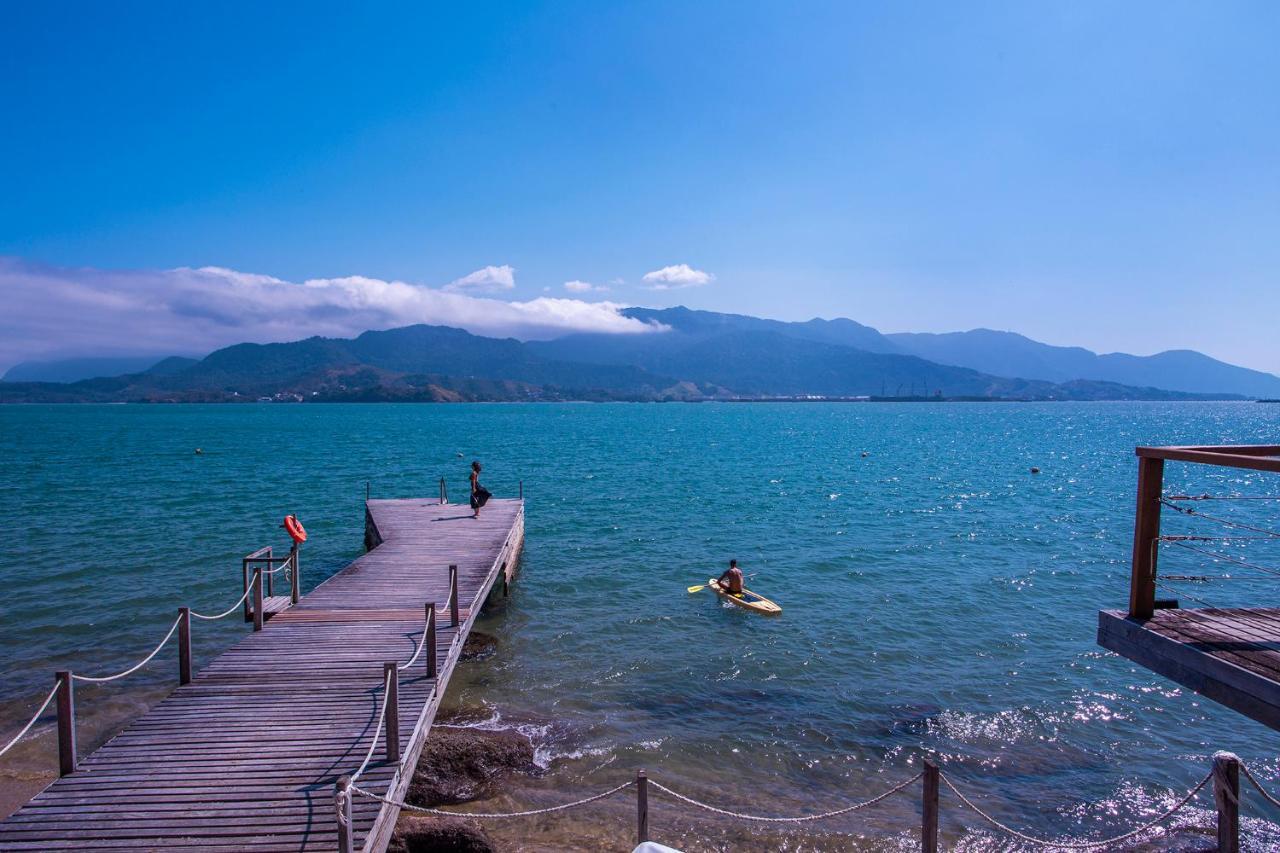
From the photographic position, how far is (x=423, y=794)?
1113 centimetres

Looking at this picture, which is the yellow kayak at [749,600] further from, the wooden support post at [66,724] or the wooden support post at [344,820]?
the wooden support post at [66,724]

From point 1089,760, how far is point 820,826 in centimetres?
555

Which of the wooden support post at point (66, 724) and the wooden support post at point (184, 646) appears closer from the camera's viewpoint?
the wooden support post at point (66, 724)

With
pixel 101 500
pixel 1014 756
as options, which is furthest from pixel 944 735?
pixel 101 500

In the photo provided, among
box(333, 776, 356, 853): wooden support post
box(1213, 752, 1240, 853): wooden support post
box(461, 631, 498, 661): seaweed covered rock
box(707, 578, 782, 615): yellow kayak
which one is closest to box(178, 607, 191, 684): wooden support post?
box(333, 776, 356, 853): wooden support post

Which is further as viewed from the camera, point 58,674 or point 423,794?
point 423,794

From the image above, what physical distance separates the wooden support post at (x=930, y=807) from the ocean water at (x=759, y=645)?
2.99 m

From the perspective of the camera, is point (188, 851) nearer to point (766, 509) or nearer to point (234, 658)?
point (234, 658)

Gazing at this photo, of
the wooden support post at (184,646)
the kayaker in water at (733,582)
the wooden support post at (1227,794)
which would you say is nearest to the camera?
the wooden support post at (1227,794)

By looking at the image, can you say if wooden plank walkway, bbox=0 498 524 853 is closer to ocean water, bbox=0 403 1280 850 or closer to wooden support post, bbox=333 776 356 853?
wooden support post, bbox=333 776 356 853

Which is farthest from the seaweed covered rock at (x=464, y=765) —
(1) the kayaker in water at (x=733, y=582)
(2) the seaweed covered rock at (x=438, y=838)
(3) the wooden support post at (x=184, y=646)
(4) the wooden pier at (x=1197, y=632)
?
(1) the kayaker in water at (x=733, y=582)

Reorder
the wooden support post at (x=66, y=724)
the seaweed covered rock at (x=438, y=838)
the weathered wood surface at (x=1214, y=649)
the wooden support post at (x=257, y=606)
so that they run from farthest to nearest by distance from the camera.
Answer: the wooden support post at (x=257, y=606)
the seaweed covered rock at (x=438, y=838)
the wooden support post at (x=66, y=724)
the weathered wood surface at (x=1214, y=649)

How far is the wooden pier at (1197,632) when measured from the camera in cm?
600

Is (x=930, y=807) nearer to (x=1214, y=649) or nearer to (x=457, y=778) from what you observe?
(x=1214, y=649)
